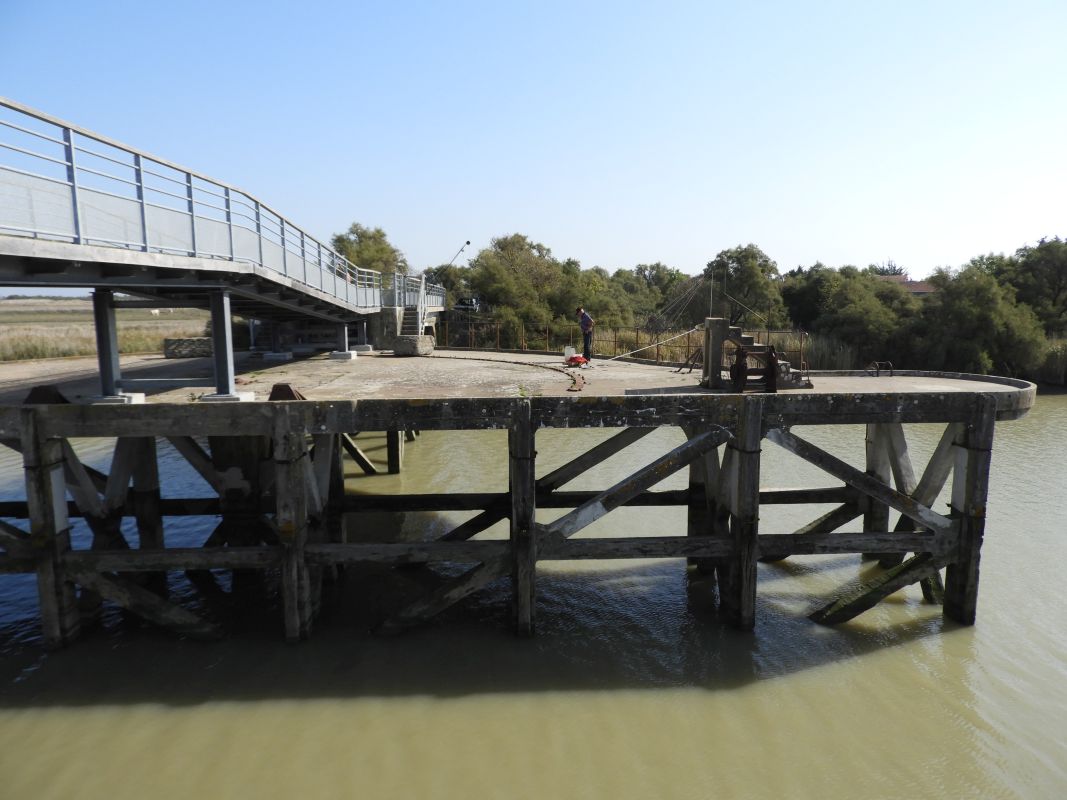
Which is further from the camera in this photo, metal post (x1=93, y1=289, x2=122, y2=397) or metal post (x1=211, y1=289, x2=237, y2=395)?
metal post (x1=211, y1=289, x2=237, y2=395)

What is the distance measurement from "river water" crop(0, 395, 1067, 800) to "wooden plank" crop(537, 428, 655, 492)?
1.46m

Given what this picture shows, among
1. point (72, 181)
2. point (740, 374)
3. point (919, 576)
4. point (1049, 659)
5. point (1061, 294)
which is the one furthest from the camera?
point (1061, 294)

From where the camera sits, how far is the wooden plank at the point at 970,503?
8031 mm

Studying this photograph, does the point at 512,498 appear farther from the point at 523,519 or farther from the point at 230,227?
the point at 230,227

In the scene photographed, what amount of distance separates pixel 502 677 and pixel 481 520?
111 inches

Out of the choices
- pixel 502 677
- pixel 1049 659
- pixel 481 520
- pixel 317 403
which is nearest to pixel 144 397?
pixel 317 403

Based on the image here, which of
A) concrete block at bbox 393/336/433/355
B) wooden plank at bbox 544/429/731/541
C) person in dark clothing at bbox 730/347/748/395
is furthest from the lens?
concrete block at bbox 393/336/433/355

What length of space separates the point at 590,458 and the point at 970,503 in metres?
4.86

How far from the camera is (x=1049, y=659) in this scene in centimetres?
770

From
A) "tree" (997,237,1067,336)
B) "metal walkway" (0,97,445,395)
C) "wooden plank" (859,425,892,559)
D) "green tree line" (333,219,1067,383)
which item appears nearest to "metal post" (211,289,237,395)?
"metal walkway" (0,97,445,395)

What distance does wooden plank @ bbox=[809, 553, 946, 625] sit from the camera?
8266mm

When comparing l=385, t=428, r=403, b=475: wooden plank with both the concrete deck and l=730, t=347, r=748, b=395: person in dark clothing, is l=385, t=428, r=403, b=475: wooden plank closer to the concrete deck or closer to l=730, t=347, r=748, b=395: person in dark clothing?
the concrete deck

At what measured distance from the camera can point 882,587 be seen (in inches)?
327

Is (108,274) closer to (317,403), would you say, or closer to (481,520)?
(317,403)
